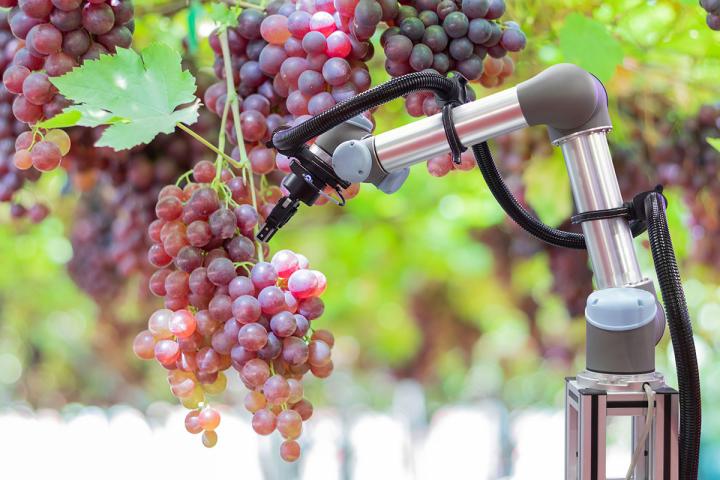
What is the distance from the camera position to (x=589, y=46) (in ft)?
2.45

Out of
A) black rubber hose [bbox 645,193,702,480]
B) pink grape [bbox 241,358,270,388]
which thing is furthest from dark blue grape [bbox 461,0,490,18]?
pink grape [bbox 241,358,270,388]

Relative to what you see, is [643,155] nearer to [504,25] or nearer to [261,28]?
[504,25]

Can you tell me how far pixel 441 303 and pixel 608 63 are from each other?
1.87 metres

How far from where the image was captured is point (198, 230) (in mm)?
588

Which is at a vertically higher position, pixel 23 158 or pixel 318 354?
pixel 23 158

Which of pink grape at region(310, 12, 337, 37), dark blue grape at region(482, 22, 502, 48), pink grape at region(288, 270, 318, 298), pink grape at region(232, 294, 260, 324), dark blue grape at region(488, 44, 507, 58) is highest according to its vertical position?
pink grape at region(310, 12, 337, 37)

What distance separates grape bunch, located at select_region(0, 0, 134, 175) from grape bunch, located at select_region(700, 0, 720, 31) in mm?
475

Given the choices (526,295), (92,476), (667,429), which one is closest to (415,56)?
(667,429)

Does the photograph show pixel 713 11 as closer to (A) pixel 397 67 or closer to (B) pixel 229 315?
(A) pixel 397 67

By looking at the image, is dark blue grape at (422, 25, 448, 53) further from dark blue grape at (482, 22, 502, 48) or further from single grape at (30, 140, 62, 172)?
single grape at (30, 140, 62, 172)

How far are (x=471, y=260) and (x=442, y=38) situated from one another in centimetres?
154

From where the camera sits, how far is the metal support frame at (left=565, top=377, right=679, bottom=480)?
48cm

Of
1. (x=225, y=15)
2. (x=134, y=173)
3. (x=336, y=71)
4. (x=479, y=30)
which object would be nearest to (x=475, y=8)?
(x=479, y=30)

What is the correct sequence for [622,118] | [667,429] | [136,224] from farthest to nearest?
[622,118] < [136,224] < [667,429]
